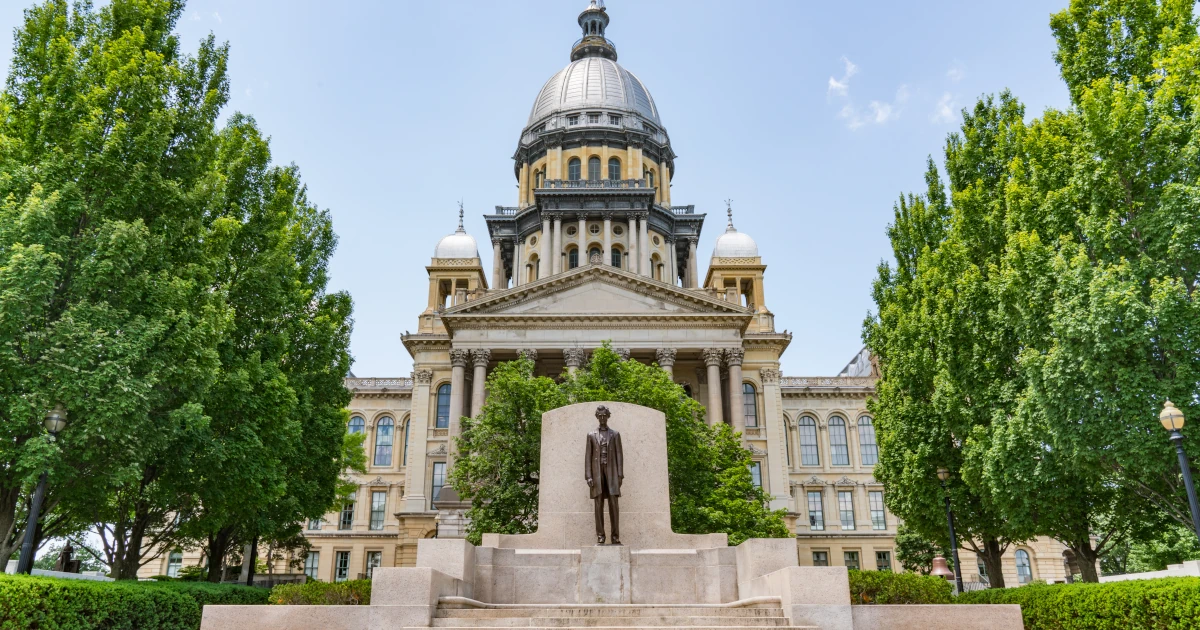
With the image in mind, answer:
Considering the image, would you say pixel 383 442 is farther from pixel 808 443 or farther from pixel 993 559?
pixel 993 559

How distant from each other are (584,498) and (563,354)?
31.1 metres

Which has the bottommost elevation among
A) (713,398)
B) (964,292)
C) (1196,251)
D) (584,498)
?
(584,498)

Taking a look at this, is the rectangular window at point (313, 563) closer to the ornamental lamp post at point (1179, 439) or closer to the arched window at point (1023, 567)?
the arched window at point (1023, 567)

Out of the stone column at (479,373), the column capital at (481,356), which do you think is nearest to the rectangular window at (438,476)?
the stone column at (479,373)

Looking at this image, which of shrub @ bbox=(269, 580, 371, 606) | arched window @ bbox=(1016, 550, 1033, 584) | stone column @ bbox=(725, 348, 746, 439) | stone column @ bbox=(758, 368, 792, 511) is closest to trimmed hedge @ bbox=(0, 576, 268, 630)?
shrub @ bbox=(269, 580, 371, 606)

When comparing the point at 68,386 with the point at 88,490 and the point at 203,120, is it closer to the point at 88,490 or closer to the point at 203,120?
the point at 88,490

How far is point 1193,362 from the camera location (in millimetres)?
13109

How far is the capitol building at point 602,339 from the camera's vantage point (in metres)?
45.9

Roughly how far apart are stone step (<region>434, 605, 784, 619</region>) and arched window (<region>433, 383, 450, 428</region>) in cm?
4007

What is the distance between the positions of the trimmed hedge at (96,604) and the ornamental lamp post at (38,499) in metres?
1.30

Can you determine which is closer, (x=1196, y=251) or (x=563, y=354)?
(x=1196, y=251)

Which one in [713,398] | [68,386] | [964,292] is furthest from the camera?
[713,398]

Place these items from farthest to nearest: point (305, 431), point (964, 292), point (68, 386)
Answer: point (305, 431) → point (964, 292) → point (68, 386)

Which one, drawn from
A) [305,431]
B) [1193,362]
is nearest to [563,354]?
[305,431]
